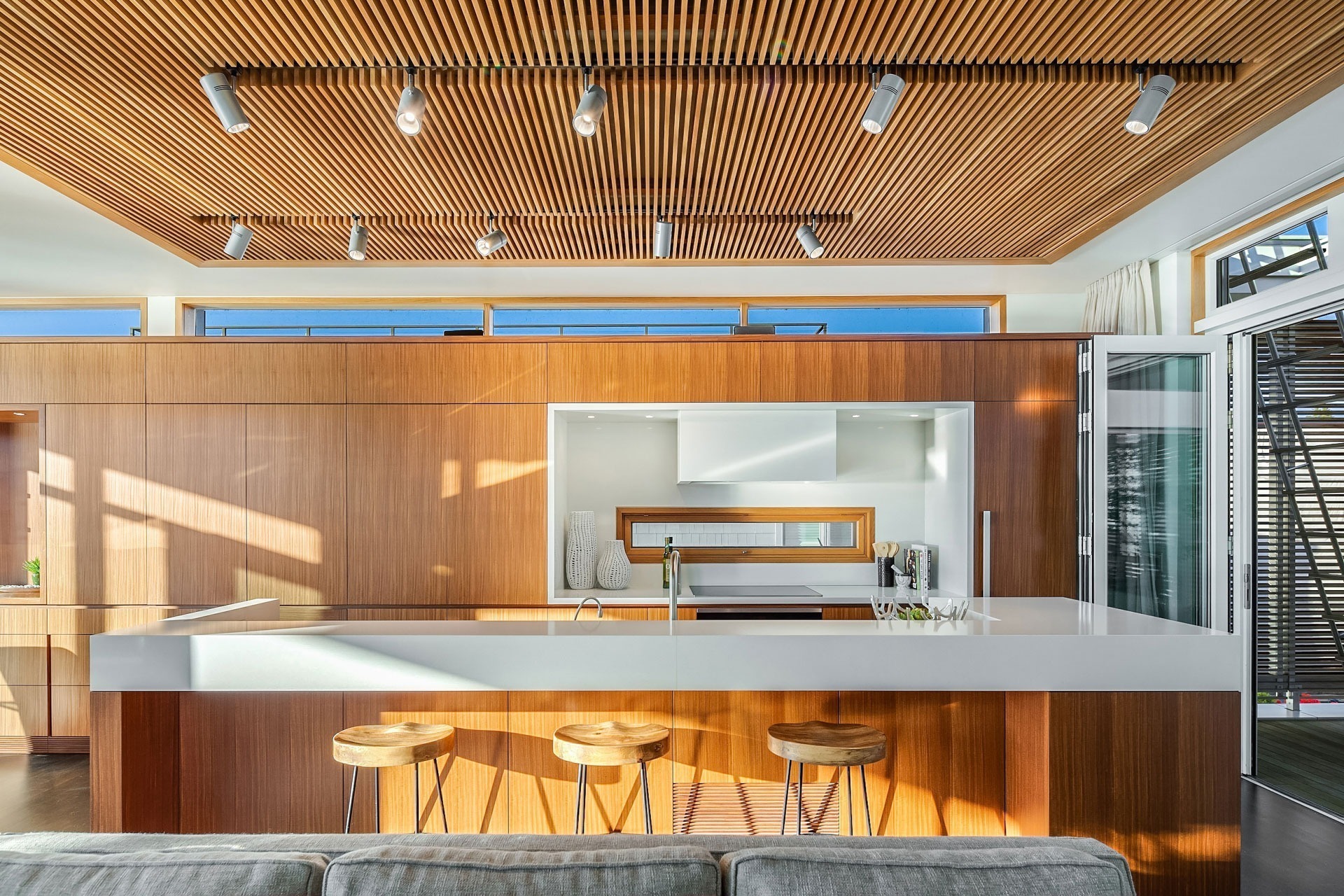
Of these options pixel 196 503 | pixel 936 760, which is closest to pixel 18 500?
pixel 196 503

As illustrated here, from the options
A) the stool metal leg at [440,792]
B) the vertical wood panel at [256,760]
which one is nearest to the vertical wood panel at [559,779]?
the stool metal leg at [440,792]

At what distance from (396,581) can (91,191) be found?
223 centimetres

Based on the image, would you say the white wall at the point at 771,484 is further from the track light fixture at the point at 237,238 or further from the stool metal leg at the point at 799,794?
the stool metal leg at the point at 799,794

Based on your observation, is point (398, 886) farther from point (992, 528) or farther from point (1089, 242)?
point (1089, 242)

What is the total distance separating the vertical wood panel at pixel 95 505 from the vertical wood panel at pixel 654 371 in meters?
2.31

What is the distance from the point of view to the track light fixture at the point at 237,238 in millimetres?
3668

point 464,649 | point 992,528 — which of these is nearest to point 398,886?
point 464,649

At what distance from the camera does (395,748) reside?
250cm

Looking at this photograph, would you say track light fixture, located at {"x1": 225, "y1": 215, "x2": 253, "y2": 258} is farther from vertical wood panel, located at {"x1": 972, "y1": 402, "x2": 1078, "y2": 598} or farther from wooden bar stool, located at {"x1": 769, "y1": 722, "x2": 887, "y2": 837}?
vertical wood panel, located at {"x1": 972, "y1": 402, "x2": 1078, "y2": 598}

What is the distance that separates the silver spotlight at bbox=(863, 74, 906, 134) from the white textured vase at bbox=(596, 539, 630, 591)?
9.80ft

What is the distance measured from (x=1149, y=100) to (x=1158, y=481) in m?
2.45

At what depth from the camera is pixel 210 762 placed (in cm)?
285

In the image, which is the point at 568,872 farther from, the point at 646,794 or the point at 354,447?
the point at 354,447

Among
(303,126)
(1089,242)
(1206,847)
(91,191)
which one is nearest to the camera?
(1206,847)
